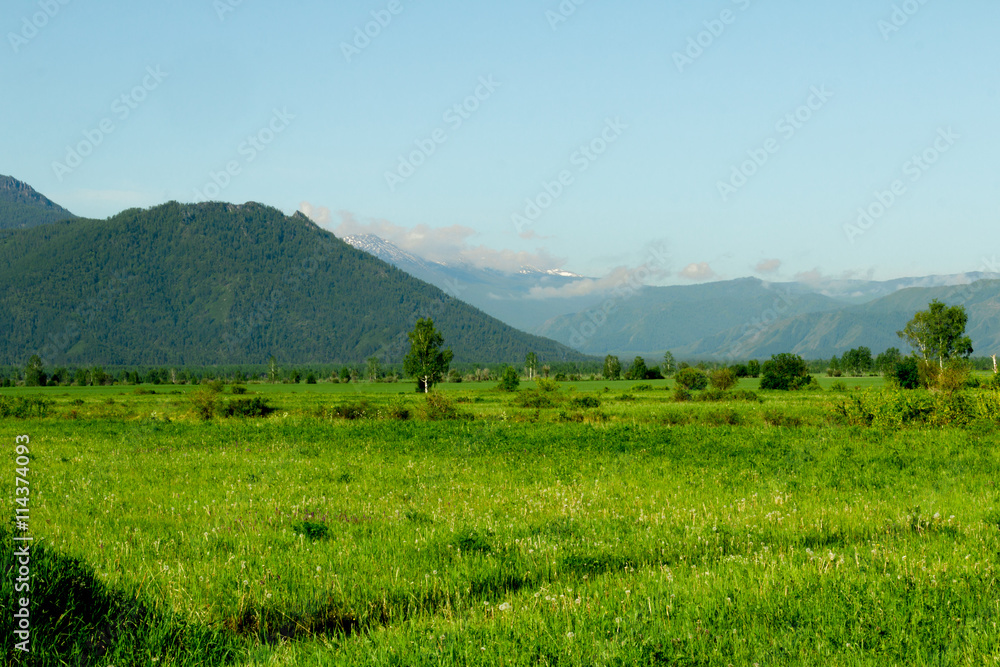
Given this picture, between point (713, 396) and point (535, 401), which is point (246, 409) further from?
point (713, 396)

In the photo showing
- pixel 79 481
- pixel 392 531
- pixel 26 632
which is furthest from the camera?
pixel 79 481

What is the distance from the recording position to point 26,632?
552cm

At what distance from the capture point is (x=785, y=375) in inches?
3986

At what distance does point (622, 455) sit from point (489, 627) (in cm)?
1762

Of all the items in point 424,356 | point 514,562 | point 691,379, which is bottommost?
point 514,562

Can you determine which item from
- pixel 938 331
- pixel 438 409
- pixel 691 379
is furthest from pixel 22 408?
pixel 938 331

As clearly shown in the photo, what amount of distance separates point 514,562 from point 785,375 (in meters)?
103

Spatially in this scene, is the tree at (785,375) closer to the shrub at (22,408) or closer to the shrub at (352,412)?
the shrub at (352,412)

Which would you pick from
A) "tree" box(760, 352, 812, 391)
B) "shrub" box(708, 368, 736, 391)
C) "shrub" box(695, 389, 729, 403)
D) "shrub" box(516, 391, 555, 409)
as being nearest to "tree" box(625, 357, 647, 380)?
"tree" box(760, 352, 812, 391)

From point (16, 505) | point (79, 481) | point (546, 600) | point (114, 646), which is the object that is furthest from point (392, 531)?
point (79, 481)

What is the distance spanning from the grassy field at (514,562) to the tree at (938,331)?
438 ft

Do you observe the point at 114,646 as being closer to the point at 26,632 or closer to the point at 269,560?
the point at 26,632

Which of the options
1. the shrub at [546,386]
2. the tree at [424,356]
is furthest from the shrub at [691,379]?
the tree at [424,356]

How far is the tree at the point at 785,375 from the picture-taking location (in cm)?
9888
